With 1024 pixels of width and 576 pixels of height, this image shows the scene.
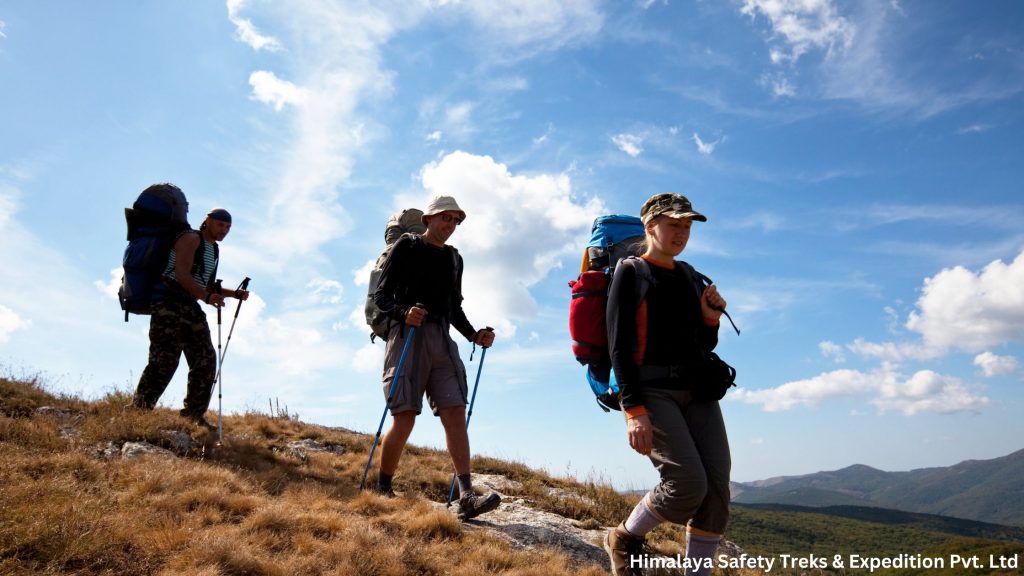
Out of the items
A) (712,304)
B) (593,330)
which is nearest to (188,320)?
(593,330)

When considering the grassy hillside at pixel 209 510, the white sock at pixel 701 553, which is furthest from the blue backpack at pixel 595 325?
the grassy hillside at pixel 209 510

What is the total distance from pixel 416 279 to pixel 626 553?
294 cm

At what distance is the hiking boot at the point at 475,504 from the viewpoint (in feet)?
16.6

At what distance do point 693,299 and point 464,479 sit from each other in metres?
2.75

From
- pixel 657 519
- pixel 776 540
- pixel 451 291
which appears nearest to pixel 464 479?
pixel 451 291

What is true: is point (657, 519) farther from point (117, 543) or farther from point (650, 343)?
point (117, 543)

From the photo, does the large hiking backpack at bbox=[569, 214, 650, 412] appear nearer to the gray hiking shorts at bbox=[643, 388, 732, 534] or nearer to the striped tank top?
the gray hiking shorts at bbox=[643, 388, 732, 534]

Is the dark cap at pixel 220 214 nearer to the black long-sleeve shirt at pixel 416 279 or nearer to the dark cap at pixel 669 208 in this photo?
the black long-sleeve shirt at pixel 416 279

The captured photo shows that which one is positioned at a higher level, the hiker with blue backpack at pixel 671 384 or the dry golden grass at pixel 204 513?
the hiker with blue backpack at pixel 671 384

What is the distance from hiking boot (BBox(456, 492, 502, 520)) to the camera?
5.05m

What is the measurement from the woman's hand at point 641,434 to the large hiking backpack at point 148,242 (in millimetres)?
5700

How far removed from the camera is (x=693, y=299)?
3.80 m

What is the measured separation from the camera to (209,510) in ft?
13.7

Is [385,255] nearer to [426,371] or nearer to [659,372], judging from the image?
[426,371]
